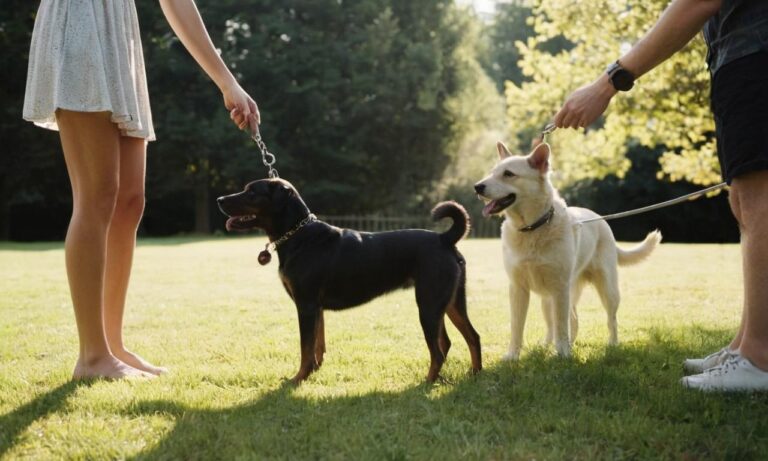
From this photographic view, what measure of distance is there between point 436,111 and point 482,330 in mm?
24891

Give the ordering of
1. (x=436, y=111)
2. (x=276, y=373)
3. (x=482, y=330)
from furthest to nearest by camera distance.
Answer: (x=436, y=111), (x=482, y=330), (x=276, y=373)

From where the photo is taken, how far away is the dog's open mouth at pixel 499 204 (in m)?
4.42

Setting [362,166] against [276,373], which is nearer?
[276,373]

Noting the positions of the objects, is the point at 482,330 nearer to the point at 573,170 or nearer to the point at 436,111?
the point at 573,170

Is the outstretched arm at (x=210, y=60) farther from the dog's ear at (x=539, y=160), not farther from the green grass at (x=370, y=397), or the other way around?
the dog's ear at (x=539, y=160)

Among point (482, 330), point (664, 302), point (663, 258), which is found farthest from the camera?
point (663, 258)

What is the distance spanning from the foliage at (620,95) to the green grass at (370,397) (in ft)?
22.5

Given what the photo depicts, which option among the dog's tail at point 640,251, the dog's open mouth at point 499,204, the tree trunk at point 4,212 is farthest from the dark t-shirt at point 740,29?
the tree trunk at point 4,212

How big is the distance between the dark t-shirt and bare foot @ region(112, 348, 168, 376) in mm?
3395

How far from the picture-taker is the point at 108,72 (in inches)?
141

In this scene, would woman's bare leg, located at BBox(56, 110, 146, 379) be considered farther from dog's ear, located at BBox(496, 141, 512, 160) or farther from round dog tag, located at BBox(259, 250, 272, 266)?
dog's ear, located at BBox(496, 141, 512, 160)

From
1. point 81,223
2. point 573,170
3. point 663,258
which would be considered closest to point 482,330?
point 81,223

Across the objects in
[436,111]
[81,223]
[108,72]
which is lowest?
[81,223]

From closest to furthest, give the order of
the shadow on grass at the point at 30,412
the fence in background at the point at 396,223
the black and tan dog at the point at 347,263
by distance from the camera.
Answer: the shadow on grass at the point at 30,412 → the black and tan dog at the point at 347,263 → the fence in background at the point at 396,223
